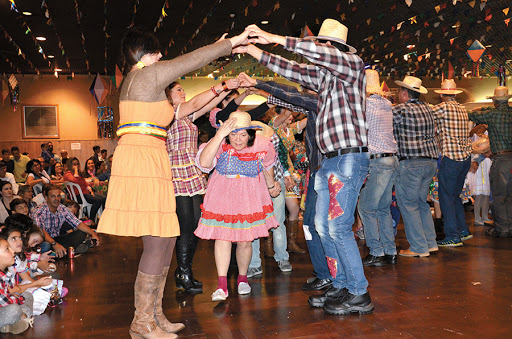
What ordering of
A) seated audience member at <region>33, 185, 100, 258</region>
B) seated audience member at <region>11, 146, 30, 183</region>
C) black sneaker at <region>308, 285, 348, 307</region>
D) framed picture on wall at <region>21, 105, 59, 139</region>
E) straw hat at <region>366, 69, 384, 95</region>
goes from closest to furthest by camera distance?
black sneaker at <region>308, 285, 348, 307</region>, straw hat at <region>366, 69, 384, 95</region>, seated audience member at <region>33, 185, 100, 258</region>, seated audience member at <region>11, 146, 30, 183</region>, framed picture on wall at <region>21, 105, 59, 139</region>

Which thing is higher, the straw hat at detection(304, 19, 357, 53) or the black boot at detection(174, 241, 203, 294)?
the straw hat at detection(304, 19, 357, 53)

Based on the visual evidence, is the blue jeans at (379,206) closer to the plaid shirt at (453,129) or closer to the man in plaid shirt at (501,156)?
the plaid shirt at (453,129)

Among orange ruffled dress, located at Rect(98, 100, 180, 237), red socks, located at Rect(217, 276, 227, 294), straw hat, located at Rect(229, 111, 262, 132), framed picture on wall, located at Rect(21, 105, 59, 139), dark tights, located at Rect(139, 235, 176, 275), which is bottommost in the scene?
red socks, located at Rect(217, 276, 227, 294)

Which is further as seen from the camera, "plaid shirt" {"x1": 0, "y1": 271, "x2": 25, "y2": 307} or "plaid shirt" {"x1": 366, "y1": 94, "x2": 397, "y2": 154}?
"plaid shirt" {"x1": 366, "y1": 94, "x2": 397, "y2": 154}

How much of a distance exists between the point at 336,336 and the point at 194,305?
1220 millimetres

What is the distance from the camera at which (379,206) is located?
5098mm

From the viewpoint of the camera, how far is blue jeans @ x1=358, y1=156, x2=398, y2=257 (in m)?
4.92

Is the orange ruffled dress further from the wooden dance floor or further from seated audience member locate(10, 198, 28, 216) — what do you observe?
seated audience member locate(10, 198, 28, 216)

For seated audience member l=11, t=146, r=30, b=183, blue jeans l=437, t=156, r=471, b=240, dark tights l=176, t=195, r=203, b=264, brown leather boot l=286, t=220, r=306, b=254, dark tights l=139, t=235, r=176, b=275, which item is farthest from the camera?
seated audience member l=11, t=146, r=30, b=183

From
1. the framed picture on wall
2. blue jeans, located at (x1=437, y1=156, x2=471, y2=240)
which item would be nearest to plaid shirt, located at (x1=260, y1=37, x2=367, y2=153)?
blue jeans, located at (x1=437, y1=156, x2=471, y2=240)

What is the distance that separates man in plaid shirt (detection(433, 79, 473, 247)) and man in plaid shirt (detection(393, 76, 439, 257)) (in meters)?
0.63

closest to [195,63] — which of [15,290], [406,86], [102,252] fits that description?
[15,290]

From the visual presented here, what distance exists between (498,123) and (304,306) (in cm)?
447

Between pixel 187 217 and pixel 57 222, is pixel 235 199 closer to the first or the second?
pixel 187 217
